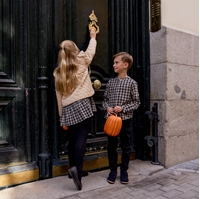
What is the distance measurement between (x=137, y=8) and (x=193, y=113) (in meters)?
1.78

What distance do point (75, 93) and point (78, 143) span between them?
53 centimetres

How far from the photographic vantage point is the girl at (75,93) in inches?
104

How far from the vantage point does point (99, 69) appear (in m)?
3.41

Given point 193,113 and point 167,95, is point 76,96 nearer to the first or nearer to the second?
point 167,95

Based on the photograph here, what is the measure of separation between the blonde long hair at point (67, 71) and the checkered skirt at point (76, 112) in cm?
16

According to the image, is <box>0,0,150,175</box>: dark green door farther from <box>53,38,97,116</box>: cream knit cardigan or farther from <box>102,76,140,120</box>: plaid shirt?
<box>102,76,140,120</box>: plaid shirt

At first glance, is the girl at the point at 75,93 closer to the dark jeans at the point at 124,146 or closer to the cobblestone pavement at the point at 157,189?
the cobblestone pavement at the point at 157,189

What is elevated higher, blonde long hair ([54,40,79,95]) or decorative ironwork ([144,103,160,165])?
blonde long hair ([54,40,79,95])

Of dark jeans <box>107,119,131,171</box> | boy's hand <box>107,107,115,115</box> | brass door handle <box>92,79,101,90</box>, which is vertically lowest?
dark jeans <box>107,119,131,171</box>

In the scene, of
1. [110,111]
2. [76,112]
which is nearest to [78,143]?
[76,112]

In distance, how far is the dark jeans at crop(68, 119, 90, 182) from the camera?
2639mm

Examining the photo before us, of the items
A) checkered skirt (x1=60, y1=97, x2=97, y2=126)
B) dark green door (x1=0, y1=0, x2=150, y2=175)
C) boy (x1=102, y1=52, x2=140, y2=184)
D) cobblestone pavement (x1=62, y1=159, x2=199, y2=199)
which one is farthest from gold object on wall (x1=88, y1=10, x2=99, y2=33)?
cobblestone pavement (x1=62, y1=159, x2=199, y2=199)

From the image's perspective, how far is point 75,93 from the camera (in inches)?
105

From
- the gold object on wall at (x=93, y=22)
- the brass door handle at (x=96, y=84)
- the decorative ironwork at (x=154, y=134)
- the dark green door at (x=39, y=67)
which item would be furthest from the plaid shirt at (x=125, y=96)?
the gold object on wall at (x=93, y=22)
